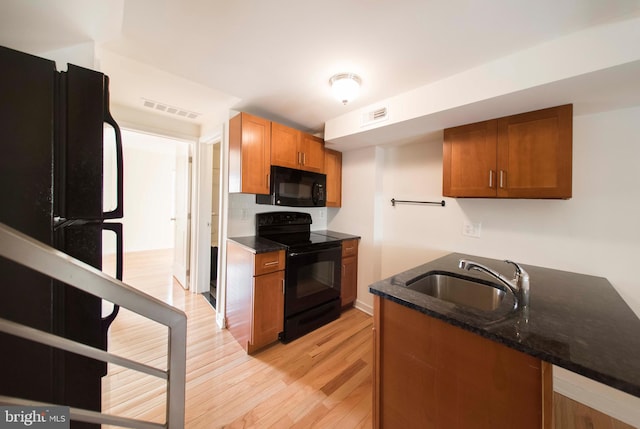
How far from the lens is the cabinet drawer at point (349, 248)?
269 centimetres

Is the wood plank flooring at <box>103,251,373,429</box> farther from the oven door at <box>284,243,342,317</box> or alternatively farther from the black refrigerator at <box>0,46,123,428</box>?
the black refrigerator at <box>0,46,123,428</box>

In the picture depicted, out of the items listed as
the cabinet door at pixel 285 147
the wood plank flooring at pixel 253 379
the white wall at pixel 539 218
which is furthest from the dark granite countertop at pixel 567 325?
the cabinet door at pixel 285 147

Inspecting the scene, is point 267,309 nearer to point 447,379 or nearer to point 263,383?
point 263,383

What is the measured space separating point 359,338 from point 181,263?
297 cm

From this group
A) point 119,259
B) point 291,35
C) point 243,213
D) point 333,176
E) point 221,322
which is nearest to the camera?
point 119,259

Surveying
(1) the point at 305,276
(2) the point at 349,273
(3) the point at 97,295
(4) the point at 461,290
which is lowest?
(2) the point at 349,273

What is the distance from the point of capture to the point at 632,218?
146cm

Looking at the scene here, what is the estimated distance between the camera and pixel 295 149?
8.21ft

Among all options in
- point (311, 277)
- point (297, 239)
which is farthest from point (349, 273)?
point (297, 239)

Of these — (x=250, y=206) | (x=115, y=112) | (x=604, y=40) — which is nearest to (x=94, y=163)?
(x=250, y=206)

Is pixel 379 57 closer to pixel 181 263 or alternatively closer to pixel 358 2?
pixel 358 2

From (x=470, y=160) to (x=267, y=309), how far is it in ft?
7.38

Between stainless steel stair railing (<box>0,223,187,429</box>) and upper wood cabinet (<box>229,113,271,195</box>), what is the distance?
162 centimetres

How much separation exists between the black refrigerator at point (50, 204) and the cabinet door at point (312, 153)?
1818 mm
